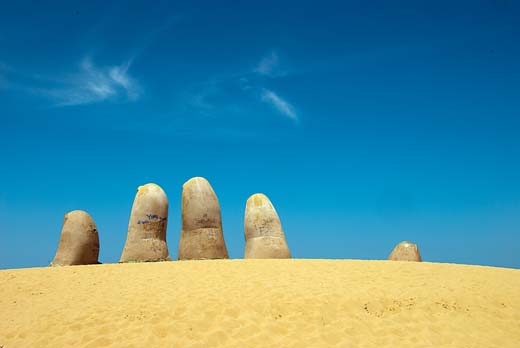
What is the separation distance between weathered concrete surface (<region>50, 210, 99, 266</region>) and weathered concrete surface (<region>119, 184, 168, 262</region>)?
4.90ft

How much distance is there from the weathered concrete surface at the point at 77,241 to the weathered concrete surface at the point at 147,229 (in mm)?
1493

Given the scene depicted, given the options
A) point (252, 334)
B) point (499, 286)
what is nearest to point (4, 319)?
point (252, 334)

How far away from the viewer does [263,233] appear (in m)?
17.1

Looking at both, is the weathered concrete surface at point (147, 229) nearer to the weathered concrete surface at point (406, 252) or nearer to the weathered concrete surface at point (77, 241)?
the weathered concrete surface at point (77, 241)

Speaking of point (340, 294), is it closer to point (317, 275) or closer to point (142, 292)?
point (317, 275)

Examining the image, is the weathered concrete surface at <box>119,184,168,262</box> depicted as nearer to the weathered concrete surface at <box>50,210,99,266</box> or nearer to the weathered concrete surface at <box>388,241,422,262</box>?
the weathered concrete surface at <box>50,210,99,266</box>

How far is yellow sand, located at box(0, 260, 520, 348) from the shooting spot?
7727 mm

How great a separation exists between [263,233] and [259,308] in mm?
8177

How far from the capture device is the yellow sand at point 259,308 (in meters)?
7.73

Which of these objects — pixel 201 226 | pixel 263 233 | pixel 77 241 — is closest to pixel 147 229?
pixel 201 226

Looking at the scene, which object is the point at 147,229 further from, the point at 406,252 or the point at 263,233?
the point at 406,252

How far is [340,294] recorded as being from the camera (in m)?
9.88

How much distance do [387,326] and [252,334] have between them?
264 cm

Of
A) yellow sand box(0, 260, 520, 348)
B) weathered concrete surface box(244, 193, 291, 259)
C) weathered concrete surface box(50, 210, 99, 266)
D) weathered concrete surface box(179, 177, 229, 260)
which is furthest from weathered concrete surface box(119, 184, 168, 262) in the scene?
weathered concrete surface box(244, 193, 291, 259)
